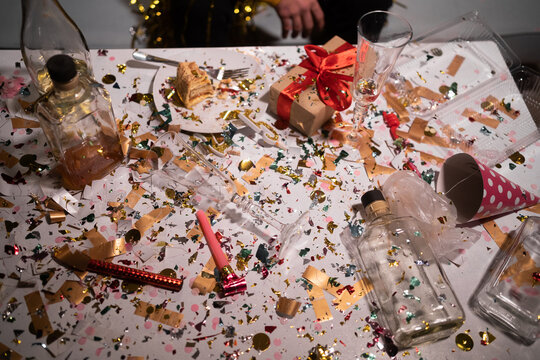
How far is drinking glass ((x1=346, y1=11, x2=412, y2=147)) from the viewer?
105 centimetres

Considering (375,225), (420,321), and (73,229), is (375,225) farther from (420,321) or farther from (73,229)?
(73,229)

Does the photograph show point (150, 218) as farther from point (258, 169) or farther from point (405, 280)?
point (405, 280)

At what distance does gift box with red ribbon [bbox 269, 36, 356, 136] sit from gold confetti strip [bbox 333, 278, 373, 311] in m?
0.42

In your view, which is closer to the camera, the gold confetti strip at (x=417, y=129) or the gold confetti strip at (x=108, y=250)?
the gold confetti strip at (x=108, y=250)

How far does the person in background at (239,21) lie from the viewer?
1.74 m

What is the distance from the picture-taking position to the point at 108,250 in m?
0.99

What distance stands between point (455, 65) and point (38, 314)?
52.5 inches

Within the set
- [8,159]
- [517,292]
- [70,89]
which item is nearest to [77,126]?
[70,89]

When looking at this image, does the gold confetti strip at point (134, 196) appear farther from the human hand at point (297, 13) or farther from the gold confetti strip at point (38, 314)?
the human hand at point (297, 13)

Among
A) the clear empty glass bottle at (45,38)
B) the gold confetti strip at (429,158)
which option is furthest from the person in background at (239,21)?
the gold confetti strip at (429,158)

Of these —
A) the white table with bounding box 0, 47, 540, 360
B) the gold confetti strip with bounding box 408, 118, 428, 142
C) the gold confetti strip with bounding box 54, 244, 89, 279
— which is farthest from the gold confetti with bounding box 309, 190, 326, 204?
the gold confetti strip with bounding box 54, 244, 89, 279

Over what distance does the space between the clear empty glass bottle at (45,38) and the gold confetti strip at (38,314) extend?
509 mm

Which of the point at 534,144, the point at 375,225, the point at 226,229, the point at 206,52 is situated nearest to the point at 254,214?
the point at 226,229

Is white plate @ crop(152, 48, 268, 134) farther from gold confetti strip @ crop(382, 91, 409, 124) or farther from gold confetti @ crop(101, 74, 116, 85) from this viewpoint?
gold confetti strip @ crop(382, 91, 409, 124)
